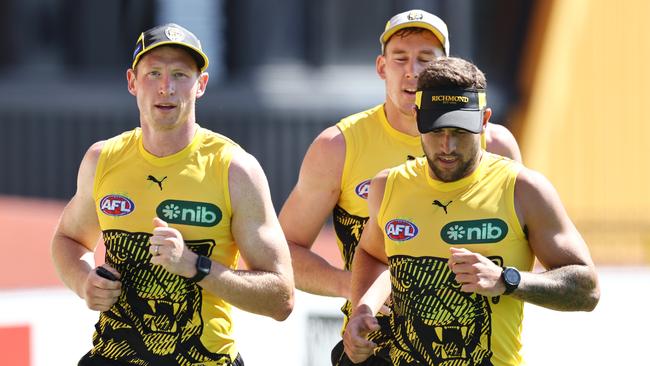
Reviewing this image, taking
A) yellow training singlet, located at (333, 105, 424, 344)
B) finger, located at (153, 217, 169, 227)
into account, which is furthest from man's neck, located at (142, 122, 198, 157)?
yellow training singlet, located at (333, 105, 424, 344)

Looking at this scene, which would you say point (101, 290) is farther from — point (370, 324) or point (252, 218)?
point (370, 324)

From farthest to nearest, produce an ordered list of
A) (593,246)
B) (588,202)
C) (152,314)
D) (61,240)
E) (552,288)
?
1. (588,202)
2. (593,246)
3. (61,240)
4. (152,314)
5. (552,288)

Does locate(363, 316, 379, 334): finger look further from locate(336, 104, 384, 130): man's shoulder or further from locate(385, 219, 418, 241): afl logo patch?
locate(336, 104, 384, 130): man's shoulder

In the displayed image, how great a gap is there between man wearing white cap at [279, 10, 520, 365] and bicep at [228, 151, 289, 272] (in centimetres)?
81

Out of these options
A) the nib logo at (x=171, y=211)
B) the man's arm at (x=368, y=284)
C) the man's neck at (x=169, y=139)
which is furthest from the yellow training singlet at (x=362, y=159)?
the nib logo at (x=171, y=211)

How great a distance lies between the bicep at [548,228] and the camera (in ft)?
16.1

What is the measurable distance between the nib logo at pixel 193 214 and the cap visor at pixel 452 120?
90 cm

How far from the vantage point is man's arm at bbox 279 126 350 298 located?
6176 mm

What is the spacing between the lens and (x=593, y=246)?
1416 cm

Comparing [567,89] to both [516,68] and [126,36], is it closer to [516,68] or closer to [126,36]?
[516,68]

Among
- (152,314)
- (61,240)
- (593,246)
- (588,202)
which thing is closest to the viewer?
(152,314)

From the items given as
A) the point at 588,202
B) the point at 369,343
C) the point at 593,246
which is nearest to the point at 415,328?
the point at 369,343

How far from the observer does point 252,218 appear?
5336mm

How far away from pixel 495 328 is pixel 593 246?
9.42 metres
